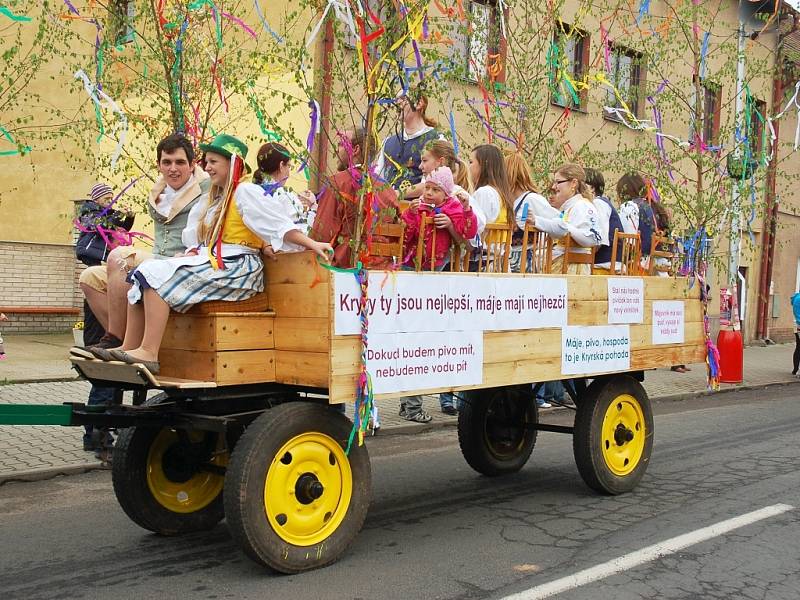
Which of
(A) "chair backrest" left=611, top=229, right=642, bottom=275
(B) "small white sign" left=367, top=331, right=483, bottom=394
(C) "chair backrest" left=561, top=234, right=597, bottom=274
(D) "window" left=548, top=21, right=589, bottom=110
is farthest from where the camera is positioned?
(D) "window" left=548, top=21, right=589, bottom=110

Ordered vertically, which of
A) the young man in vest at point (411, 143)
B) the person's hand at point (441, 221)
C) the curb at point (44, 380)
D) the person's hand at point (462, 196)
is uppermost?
the young man in vest at point (411, 143)

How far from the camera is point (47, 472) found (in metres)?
6.64

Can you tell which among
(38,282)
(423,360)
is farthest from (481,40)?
(38,282)

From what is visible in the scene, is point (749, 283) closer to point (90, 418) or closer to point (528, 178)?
point (528, 178)

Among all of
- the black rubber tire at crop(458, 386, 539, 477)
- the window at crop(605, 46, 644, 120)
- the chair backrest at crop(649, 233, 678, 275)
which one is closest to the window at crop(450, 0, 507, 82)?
the window at crop(605, 46, 644, 120)

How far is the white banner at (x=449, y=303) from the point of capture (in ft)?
14.3

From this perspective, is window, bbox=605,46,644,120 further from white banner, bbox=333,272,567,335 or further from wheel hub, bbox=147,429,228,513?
wheel hub, bbox=147,429,228,513

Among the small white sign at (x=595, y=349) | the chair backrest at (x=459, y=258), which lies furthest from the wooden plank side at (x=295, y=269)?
the small white sign at (x=595, y=349)

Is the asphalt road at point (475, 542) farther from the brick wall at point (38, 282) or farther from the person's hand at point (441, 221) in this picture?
the brick wall at point (38, 282)

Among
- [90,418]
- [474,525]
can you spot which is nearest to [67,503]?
[90,418]

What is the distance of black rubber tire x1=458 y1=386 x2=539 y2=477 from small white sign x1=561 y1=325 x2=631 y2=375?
2.56 ft

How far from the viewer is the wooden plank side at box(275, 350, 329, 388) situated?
4.31 metres

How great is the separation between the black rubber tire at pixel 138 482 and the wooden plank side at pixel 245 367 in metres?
0.65

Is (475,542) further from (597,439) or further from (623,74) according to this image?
(623,74)
